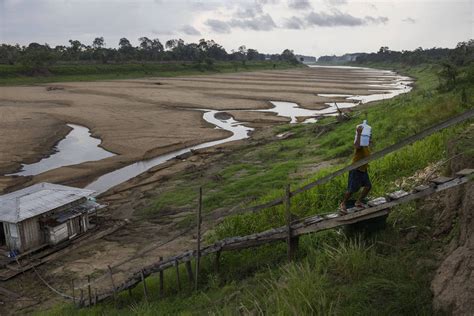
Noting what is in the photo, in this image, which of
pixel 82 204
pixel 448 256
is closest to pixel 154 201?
pixel 82 204

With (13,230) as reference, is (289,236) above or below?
above

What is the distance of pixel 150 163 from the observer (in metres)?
26.9

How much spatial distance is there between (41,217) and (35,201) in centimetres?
67

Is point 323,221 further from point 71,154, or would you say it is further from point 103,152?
point 71,154

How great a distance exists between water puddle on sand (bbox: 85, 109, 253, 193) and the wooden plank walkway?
1279cm

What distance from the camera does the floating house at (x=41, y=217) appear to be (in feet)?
46.7

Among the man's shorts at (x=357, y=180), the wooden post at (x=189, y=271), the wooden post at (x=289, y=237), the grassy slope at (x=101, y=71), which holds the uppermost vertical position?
the grassy slope at (x=101, y=71)

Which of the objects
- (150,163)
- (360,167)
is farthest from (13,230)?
(150,163)

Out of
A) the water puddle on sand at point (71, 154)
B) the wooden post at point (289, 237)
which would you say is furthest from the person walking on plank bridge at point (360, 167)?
the water puddle on sand at point (71, 154)

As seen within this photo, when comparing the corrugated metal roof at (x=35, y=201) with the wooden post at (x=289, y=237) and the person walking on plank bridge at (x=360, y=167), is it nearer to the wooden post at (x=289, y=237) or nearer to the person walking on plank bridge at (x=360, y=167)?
the wooden post at (x=289, y=237)

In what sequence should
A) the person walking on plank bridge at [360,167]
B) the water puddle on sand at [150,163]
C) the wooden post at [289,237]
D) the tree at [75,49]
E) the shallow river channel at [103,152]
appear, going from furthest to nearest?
the tree at [75,49] → the shallow river channel at [103,152] → the water puddle on sand at [150,163] → the wooden post at [289,237] → the person walking on plank bridge at [360,167]

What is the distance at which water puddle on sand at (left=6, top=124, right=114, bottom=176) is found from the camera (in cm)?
2553

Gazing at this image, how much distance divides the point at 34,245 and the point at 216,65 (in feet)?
369

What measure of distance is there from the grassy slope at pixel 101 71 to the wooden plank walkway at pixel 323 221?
74.0 meters
